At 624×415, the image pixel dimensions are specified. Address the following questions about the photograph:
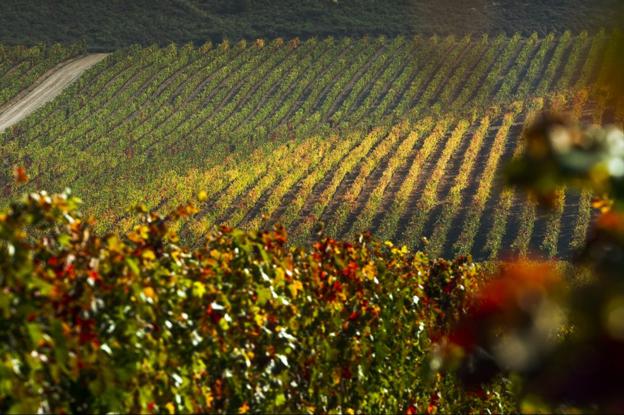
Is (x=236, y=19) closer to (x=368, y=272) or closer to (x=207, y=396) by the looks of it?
(x=368, y=272)

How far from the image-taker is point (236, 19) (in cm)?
6028

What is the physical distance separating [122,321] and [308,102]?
136ft

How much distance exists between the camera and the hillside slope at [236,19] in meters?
56.7

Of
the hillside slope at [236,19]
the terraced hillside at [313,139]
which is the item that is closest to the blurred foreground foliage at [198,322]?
the terraced hillside at [313,139]

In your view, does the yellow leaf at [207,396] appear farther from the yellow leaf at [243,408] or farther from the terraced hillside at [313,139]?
the terraced hillside at [313,139]

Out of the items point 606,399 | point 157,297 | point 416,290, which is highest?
point 606,399

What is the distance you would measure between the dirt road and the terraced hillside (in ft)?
2.33

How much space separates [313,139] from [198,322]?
3361 cm

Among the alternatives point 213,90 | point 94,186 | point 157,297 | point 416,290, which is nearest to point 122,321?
point 157,297

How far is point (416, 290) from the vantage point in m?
8.02

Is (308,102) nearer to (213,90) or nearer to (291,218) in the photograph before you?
(213,90)

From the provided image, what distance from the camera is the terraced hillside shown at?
28.5 metres

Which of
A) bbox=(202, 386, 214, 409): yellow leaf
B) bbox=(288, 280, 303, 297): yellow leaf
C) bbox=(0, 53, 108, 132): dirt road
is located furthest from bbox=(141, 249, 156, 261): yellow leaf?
bbox=(0, 53, 108, 132): dirt road

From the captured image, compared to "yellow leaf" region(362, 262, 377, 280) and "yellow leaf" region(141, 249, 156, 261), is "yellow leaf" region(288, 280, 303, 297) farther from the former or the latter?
"yellow leaf" region(141, 249, 156, 261)
